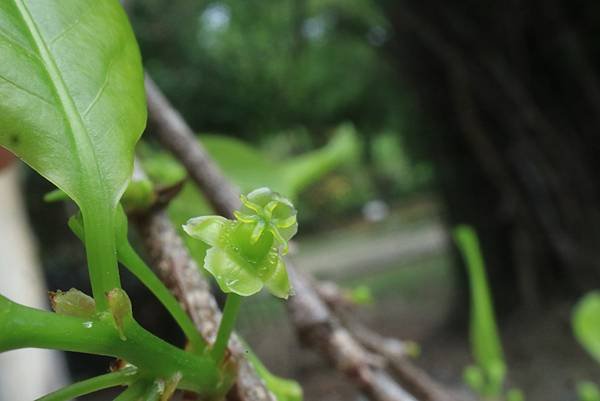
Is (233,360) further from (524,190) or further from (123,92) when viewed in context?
(524,190)

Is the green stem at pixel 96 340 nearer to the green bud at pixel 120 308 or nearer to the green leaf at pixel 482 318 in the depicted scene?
the green bud at pixel 120 308

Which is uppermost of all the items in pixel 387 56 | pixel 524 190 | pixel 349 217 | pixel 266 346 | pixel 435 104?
pixel 349 217

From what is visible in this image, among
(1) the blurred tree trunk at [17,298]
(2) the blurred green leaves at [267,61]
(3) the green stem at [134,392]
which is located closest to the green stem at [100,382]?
(3) the green stem at [134,392]

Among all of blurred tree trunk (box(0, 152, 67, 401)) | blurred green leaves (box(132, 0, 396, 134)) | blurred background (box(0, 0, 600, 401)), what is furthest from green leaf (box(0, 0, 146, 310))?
blurred green leaves (box(132, 0, 396, 134))

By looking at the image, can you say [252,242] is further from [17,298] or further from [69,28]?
[17,298]

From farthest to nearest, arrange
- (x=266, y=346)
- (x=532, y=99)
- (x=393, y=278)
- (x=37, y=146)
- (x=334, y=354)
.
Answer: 1. (x=393, y=278)
2. (x=266, y=346)
3. (x=532, y=99)
4. (x=334, y=354)
5. (x=37, y=146)

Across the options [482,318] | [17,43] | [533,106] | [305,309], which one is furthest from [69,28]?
[533,106]

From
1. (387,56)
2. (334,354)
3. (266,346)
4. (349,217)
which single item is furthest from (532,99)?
(349,217)

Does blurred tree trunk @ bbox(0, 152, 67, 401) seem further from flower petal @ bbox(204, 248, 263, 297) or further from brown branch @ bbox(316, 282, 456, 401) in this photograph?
flower petal @ bbox(204, 248, 263, 297)
